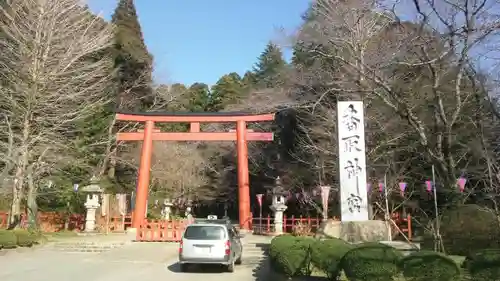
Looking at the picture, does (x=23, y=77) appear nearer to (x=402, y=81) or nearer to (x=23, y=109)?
(x=23, y=109)

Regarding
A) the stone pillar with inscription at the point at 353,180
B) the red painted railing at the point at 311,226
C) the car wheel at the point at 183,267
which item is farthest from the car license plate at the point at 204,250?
the red painted railing at the point at 311,226

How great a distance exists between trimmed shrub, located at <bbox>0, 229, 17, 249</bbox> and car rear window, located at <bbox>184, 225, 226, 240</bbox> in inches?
388

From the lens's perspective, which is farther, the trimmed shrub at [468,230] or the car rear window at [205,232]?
the car rear window at [205,232]

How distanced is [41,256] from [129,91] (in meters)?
24.0

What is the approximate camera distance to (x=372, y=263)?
8000 millimetres

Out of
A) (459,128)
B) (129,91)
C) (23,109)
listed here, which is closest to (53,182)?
(23,109)

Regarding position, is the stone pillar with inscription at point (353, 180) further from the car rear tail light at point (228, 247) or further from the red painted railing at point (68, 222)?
the red painted railing at point (68, 222)

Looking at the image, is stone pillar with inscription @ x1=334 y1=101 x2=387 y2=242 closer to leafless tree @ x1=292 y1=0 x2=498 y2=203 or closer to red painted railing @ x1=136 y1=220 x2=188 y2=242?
leafless tree @ x1=292 y1=0 x2=498 y2=203

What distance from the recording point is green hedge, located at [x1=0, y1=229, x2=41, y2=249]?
1983cm

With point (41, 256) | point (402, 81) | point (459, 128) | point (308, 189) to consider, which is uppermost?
point (402, 81)

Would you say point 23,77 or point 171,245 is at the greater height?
point 23,77

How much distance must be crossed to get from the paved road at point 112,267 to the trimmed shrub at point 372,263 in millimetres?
5563

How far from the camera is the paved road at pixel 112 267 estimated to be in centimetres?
1343

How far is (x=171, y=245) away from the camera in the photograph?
23656 millimetres
